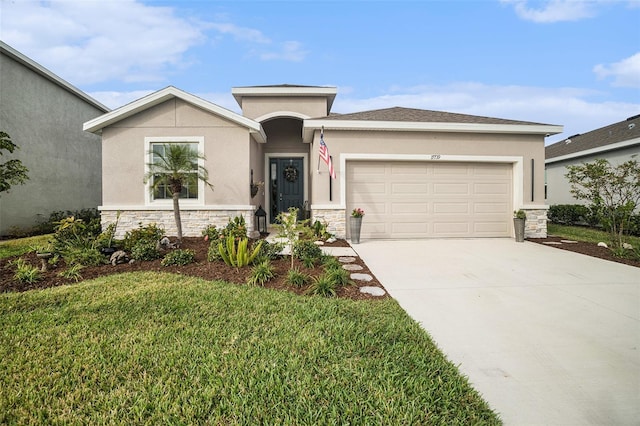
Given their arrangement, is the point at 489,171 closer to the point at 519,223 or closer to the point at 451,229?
the point at 519,223

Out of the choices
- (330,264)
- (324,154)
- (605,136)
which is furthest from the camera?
(605,136)

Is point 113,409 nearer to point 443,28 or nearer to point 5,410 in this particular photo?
point 5,410

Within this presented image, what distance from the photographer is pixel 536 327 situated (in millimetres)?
3164

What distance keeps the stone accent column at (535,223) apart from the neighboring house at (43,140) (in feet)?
50.2

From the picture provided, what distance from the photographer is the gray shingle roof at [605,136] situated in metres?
12.1

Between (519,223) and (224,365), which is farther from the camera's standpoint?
(519,223)

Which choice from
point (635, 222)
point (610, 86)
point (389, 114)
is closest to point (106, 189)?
point (389, 114)

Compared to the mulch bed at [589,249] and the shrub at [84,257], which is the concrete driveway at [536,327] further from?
the shrub at [84,257]

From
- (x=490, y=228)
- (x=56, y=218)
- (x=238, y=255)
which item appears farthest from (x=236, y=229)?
(x=56, y=218)

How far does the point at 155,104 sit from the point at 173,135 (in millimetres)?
946

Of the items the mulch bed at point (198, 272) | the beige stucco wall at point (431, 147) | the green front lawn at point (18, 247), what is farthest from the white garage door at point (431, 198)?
the green front lawn at point (18, 247)

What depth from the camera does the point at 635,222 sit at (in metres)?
9.80

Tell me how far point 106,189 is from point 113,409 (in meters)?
8.13

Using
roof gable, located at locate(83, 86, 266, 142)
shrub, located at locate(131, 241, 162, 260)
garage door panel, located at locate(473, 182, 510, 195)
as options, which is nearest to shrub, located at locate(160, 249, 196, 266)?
shrub, located at locate(131, 241, 162, 260)
